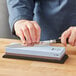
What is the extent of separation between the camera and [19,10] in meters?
0.99

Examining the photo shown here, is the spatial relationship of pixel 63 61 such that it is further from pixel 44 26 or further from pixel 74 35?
pixel 44 26

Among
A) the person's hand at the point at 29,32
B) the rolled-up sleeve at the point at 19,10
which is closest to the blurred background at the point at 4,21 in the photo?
the rolled-up sleeve at the point at 19,10

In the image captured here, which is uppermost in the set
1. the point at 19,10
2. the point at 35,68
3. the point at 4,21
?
the point at 19,10

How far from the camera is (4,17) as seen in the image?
169 cm

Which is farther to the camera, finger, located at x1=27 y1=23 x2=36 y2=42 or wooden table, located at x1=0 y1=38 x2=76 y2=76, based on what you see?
finger, located at x1=27 y1=23 x2=36 y2=42

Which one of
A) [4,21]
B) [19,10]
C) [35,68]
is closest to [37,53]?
[35,68]

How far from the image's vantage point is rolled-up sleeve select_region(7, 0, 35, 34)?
3.14 ft

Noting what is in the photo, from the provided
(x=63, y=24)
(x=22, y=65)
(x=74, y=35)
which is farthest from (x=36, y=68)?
(x=63, y=24)

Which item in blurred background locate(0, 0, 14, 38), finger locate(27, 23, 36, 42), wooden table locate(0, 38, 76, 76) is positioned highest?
finger locate(27, 23, 36, 42)

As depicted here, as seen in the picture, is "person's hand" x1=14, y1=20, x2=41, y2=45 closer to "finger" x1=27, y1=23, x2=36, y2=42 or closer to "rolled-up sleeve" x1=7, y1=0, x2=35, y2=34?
"finger" x1=27, y1=23, x2=36, y2=42

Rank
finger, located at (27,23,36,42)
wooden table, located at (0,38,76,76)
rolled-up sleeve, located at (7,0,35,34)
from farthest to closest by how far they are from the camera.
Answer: rolled-up sleeve, located at (7,0,35,34) < finger, located at (27,23,36,42) < wooden table, located at (0,38,76,76)

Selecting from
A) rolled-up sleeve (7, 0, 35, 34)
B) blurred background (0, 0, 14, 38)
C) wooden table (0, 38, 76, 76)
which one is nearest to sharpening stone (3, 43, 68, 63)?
wooden table (0, 38, 76, 76)

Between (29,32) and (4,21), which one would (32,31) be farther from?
(4,21)

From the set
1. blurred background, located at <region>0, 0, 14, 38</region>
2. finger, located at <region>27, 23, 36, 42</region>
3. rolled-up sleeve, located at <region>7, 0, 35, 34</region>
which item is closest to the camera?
finger, located at <region>27, 23, 36, 42</region>
